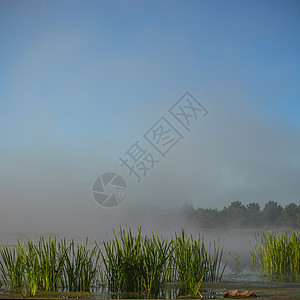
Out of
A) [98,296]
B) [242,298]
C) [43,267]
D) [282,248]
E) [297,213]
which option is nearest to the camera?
[242,298]

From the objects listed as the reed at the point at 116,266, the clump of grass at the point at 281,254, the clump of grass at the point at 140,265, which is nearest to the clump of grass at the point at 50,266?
the reed at the point at 116,266

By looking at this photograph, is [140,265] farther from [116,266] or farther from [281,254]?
[281,254]

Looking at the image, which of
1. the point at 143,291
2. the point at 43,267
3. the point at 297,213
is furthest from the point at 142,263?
the point at 297,213

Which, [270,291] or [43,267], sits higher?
[43,267]

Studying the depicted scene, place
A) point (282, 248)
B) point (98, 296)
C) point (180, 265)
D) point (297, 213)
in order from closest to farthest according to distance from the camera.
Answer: point (98, 296) → point (180, 265) → point (282, 248) → point (297, 213)

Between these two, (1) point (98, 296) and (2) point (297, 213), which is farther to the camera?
(2) point (297, 213)

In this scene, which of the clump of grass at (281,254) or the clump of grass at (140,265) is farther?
A: the clump of grass at (281,254)

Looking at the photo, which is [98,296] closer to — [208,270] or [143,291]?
[143,291]

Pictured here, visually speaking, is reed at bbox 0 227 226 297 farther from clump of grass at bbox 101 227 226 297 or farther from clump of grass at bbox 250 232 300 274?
clump of grass at bbox 250 232 300 274

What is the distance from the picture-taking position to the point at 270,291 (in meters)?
7.06

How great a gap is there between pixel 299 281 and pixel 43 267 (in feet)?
17.3

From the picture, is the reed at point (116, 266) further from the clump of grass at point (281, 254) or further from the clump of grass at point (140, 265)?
the clump of grass at point (281, 254)

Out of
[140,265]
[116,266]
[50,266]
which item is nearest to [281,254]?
[140,265]

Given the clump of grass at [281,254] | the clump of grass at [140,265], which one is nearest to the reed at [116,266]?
the clump of grass at [140,265]
